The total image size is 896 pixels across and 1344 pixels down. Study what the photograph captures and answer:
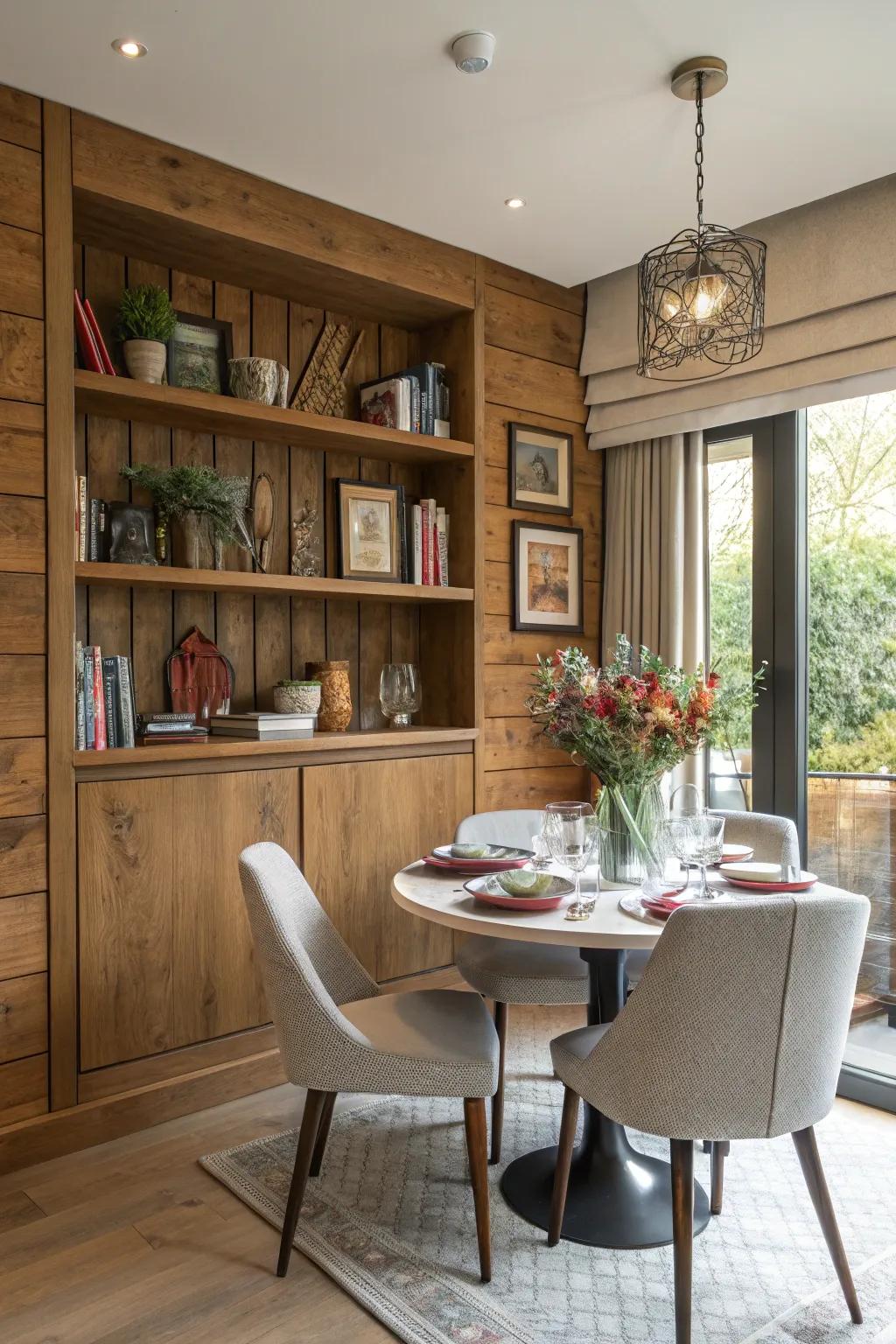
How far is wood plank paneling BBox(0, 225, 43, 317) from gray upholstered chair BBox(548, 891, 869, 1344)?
213cm

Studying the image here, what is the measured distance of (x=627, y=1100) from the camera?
1.77 metres

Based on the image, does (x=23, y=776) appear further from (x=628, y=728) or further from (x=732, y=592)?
(x=732, y=592)

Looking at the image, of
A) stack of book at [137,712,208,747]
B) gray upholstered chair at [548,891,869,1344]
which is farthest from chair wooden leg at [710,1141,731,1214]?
stack of book at [137,712,208,747]

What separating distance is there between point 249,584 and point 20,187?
1154mm

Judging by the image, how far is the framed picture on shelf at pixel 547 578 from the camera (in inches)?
144

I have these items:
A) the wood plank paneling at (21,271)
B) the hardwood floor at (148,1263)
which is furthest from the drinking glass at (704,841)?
the wood plank paneling at (21,271)

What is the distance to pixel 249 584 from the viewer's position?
2.92 m

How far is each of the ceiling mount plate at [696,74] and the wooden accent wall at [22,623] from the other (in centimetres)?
158

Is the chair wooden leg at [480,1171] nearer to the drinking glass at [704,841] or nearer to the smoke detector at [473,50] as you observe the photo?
the drinking glass at [704,841]

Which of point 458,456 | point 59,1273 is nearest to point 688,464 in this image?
point 458,456

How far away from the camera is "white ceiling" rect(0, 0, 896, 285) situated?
7.01 feet

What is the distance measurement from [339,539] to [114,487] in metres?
0.75

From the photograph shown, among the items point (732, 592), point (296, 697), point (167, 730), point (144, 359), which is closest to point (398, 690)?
point (296, 697)

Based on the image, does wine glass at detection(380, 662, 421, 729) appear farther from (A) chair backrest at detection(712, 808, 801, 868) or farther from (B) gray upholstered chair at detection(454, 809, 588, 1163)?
(A) chair backrest at detection(712, 808, 801, 868)
